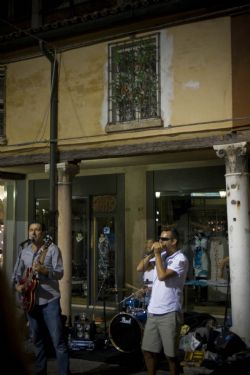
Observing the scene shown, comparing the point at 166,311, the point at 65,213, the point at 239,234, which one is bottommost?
the point at 166,311

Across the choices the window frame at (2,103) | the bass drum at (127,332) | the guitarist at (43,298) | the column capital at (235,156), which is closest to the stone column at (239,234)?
the column capital at (235,156)

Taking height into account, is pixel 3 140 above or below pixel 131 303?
above

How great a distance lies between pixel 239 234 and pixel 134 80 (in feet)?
12.3

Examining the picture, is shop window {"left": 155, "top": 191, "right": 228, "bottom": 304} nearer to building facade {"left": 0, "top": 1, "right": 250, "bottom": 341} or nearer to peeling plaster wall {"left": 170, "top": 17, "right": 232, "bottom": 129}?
building facade {"left": 0, "top": 1, "right": 250, "bottom": 341}

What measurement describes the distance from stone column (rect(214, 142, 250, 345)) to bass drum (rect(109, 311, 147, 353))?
1.66m

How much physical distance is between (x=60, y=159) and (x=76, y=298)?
4.35 m

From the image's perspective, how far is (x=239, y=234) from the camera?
884cm

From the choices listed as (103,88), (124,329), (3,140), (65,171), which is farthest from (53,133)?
(124,329)

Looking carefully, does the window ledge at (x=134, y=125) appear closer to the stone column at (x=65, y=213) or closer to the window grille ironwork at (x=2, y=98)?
the stone column at (x=65, y=213)

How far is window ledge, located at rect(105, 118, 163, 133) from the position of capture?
9.79 meters

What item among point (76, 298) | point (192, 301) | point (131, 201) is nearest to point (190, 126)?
point (131, 201)

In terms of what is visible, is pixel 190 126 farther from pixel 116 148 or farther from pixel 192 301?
pixel 192 301

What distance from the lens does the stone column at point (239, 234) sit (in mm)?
8688

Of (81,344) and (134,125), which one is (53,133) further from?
(81,344)
